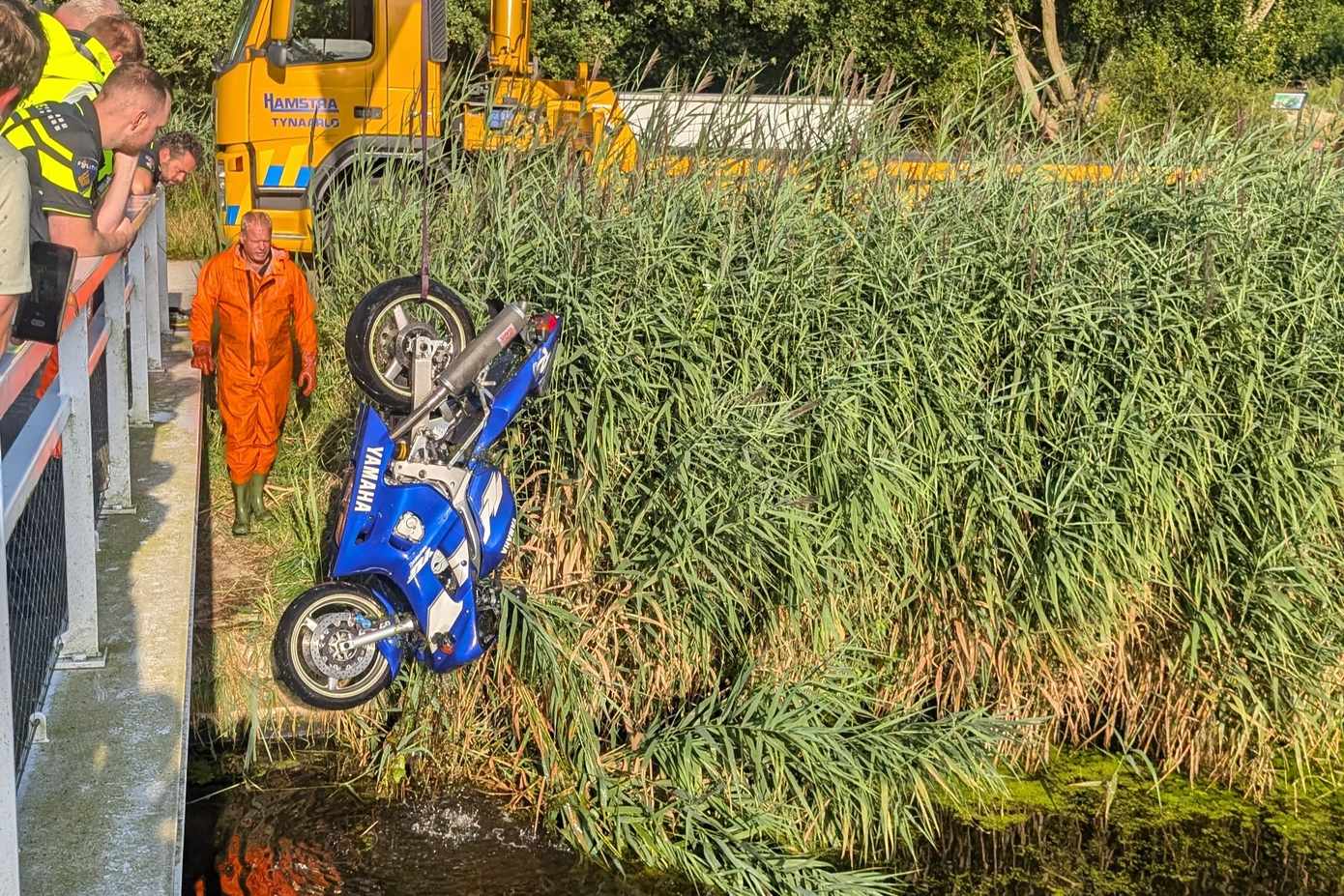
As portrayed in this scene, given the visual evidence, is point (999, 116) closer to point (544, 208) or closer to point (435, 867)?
point (544, 208)

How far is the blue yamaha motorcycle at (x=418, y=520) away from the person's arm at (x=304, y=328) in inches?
56.6

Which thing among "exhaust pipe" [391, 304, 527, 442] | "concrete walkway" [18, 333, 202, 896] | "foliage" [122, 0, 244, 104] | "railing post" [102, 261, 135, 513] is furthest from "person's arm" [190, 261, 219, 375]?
"foliage" [122, 0, 244, 104]

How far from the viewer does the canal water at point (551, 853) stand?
4820 millimetres

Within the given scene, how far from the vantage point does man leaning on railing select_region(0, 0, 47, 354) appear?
A: 228cm

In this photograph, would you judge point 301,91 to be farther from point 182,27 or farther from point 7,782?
point 182,27

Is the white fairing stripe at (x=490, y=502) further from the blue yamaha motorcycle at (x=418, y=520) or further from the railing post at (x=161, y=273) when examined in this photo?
the railing post at (x=161, y=273)

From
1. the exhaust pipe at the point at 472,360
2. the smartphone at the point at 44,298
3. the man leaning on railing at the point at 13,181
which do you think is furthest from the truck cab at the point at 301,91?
the man leaning on railing at the point at 13,181

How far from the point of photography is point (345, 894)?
15.5ft

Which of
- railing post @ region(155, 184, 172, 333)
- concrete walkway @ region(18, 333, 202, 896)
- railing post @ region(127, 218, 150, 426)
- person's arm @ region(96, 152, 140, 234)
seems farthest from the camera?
railing post @ region(155, 184, 172, 333)

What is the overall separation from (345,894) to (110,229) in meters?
2.22

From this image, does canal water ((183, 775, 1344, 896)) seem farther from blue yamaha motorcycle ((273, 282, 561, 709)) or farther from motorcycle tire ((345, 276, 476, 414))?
motorcycle tire ((345, 276, 476, 414))

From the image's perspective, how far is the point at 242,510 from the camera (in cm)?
626

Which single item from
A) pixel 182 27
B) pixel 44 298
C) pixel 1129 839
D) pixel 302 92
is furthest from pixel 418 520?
pixel 182 27

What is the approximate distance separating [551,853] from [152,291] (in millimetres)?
3403
